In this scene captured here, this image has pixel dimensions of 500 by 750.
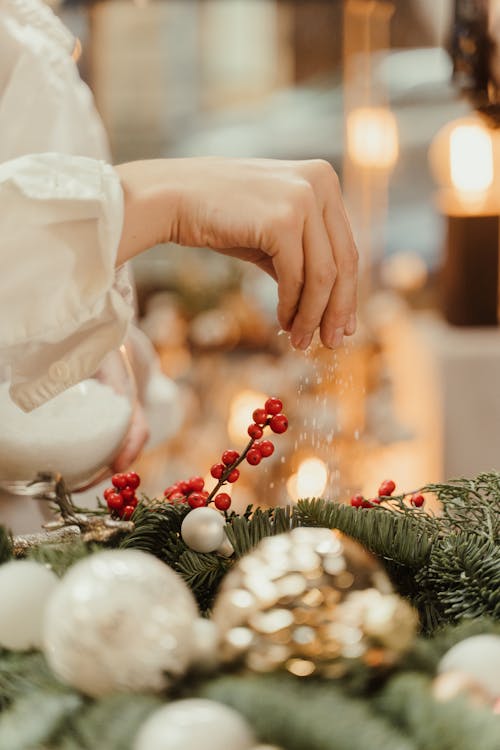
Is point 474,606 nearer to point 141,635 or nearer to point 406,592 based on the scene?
point 406,592

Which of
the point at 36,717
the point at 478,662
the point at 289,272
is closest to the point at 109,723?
the point at 36,717

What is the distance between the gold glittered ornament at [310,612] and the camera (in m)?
0.33

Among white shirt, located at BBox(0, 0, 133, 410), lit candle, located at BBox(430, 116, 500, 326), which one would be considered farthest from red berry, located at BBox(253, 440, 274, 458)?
lit candle, located at BBox(430, 116, 500, 326)

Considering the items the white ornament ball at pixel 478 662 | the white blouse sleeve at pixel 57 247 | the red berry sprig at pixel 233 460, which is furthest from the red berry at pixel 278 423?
the white ornament ball at pixel 478 662

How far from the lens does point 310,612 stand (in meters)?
0.34

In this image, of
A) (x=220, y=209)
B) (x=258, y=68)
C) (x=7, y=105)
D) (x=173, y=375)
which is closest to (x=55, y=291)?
(x=220, y=209)

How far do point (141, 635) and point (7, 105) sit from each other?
0.76m

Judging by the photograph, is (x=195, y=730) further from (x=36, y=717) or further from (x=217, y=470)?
(x=217, y=470)

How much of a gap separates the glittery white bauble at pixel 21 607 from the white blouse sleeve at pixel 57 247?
198 mm

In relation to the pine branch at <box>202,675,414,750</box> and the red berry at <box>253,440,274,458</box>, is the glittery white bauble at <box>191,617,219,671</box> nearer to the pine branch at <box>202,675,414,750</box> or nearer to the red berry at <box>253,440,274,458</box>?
the pine branch at <box>202,675,414,750</box>

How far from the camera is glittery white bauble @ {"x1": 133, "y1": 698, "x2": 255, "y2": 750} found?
28 centimetres

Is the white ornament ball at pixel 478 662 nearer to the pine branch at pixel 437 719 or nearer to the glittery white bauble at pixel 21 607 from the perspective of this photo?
the pine branch at pixel 437 719

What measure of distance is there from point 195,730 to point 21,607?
0.11 m

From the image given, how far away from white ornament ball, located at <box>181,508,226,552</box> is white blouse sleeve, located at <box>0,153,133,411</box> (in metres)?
0.14
